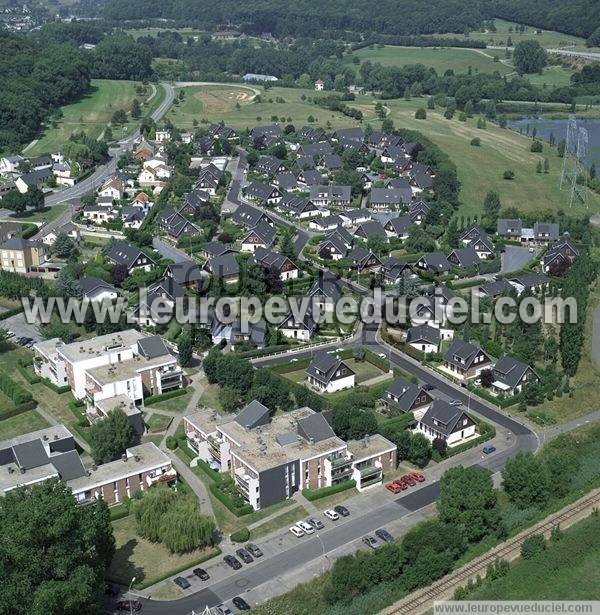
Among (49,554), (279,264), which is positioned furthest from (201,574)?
(279,264)

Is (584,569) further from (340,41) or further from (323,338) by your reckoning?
(340,41)

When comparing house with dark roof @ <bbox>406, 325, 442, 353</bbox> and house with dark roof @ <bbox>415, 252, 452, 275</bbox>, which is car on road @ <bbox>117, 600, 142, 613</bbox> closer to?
house with dark roof @ <bbox>406, 325, 442, 353</bbox>

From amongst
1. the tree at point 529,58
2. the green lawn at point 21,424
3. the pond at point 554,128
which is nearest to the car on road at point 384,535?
the green lawn at point 21,424

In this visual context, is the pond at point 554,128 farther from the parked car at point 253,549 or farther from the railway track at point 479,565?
the parked car at point 253,549

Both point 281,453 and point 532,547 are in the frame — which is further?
point 281,453

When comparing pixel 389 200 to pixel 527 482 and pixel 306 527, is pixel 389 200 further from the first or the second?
Result: pixel 306 527

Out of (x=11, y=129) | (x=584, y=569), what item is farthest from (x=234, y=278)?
(x=11, y=129)
